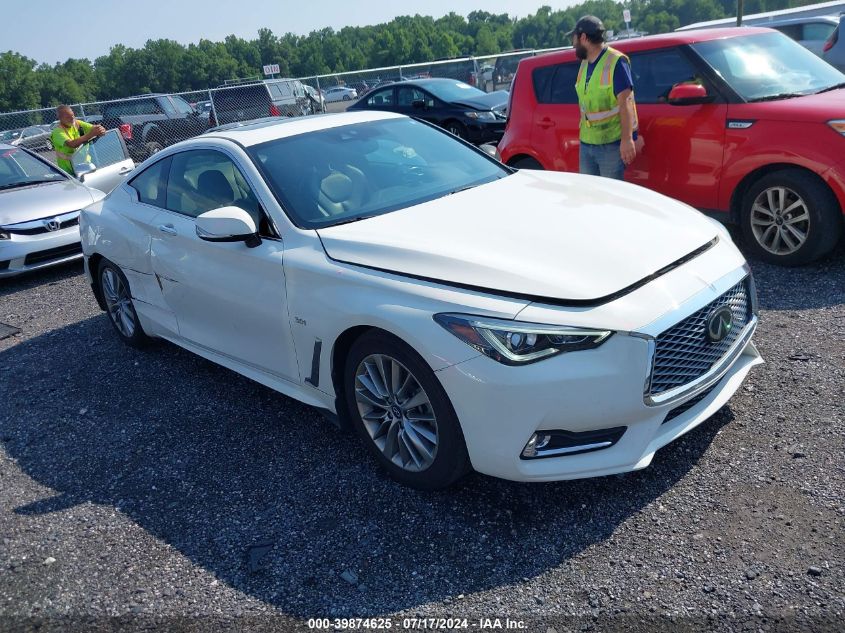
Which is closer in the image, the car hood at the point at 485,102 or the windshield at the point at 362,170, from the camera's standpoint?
the windshield at the point at 362,170

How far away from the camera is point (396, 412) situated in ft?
10.8

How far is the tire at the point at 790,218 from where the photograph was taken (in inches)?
209

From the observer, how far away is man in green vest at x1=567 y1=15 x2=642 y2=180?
225 inches

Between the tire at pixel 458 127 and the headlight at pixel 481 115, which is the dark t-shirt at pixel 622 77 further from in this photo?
the tire at pixel 458 127

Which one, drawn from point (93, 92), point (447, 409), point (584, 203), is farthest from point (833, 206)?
point (93, 92)

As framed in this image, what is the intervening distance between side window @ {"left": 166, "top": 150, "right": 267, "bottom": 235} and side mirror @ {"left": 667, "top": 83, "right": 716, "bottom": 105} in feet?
11.8

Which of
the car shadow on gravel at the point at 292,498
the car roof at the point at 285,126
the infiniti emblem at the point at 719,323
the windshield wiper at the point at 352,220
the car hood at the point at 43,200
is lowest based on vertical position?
the car shadow on gravel at the point at 292,498

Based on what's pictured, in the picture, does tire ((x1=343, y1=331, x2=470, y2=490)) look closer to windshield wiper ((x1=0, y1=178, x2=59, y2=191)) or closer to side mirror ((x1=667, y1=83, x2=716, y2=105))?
side mirror ((x1=667, y1=83, x2=716, y2=105))

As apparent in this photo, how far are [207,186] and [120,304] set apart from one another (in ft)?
5.52

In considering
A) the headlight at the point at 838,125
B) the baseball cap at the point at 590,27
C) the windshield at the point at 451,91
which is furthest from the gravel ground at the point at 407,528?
the windshield at the point at 451,91

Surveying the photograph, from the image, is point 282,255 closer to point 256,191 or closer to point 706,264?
point 256,191

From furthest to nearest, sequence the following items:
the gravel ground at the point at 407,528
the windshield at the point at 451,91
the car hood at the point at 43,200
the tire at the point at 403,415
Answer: the windshield at the point at 451,91 → the car hood at the point at 43,200 → the tire at the point at 403,415 → the gravel ground at the point at 407,528

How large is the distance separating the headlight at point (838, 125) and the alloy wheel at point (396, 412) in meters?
3.90

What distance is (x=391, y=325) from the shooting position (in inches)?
120
